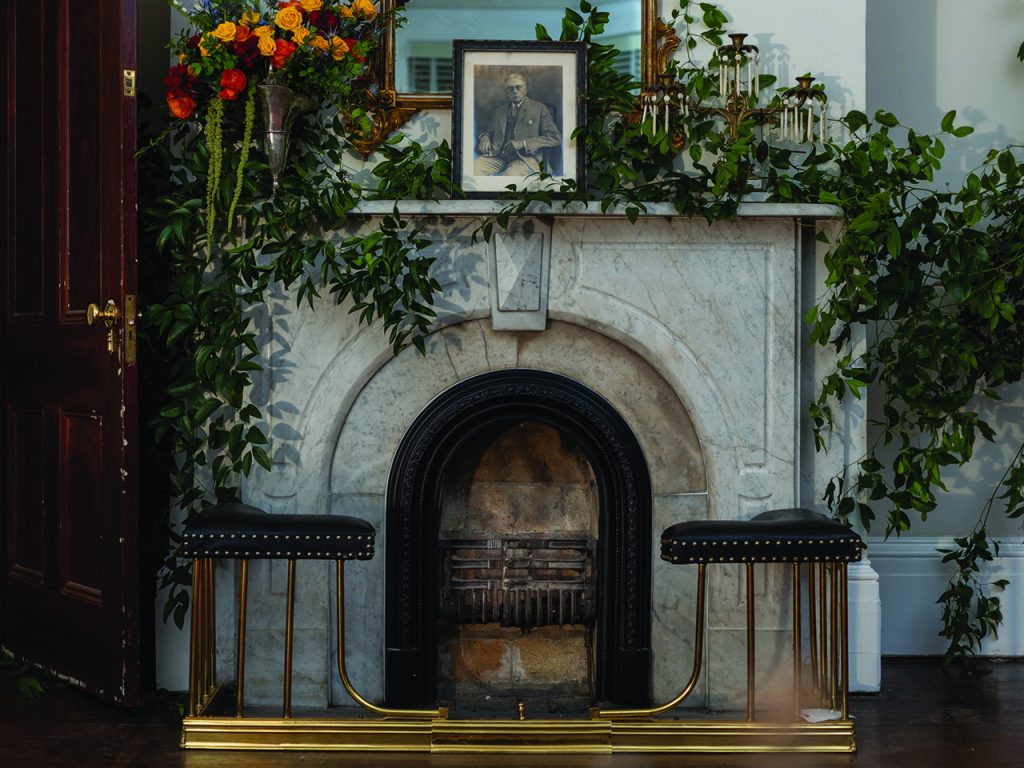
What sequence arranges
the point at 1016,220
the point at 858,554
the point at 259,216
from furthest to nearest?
the point at 1016,220 < the point at 259,216 < the point at 858,554

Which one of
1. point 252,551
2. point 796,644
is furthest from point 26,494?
point 796,644

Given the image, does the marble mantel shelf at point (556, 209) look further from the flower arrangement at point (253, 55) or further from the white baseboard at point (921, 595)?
the white baseboard at point (921, 595)

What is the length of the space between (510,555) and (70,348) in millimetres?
1462

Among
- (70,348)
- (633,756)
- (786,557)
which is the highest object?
(70,348)

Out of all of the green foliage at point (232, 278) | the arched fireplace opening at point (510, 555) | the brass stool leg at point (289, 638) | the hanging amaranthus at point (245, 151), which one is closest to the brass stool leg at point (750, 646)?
the arched fireplace opening at point (510, 555)

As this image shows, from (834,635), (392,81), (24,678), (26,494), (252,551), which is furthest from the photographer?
(26,494)

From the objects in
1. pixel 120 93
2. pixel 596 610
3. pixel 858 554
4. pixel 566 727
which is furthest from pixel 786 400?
pixel 120 93

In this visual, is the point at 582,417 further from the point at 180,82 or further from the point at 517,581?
the point at 180,82

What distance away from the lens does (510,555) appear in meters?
3.76

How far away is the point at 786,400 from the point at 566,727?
1129 mm

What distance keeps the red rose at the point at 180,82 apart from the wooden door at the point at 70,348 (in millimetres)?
118

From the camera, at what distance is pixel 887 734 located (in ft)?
→ 11.0

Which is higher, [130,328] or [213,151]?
[213,151]

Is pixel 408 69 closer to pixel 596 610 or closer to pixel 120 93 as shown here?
pixel 120 93
